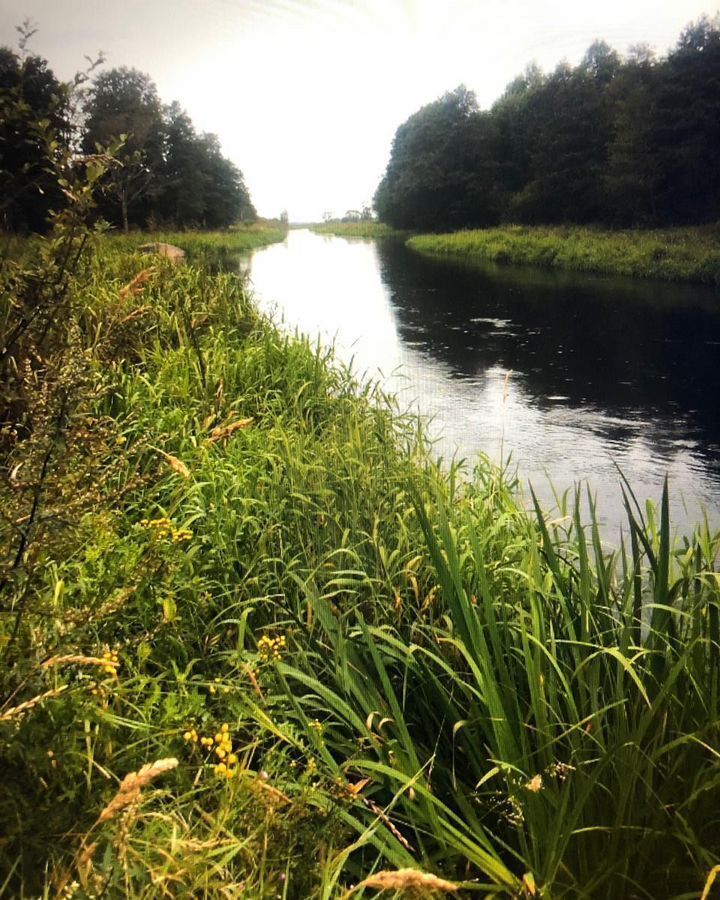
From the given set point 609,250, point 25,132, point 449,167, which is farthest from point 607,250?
point 449,167

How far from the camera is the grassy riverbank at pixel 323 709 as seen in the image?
3.70ft

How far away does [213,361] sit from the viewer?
11.8 feet

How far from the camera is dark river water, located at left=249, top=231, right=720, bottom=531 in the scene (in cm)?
419

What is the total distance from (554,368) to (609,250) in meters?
11.2

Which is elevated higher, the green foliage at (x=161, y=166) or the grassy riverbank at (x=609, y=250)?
the green foliage at (x=161, y=166)

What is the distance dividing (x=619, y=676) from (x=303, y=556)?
1099 millimetres

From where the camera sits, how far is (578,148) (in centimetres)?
2617

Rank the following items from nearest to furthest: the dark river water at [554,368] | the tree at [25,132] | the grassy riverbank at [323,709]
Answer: the grassy riverbank at [323,709] → the tree at [25,132] → the dark river water at [554,368]

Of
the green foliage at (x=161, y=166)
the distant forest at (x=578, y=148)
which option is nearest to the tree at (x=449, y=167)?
the distant forest at (x=578, y=148)

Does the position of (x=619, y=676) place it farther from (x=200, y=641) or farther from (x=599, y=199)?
(x=599, y=199)

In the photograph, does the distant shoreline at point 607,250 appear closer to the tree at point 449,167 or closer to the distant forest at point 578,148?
the distant forest at point 578,148

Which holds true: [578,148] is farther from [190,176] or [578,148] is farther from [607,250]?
[190,176]

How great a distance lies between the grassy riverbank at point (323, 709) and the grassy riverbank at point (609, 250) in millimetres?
13337

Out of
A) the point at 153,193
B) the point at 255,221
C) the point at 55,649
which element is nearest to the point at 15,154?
the point at 55,649
